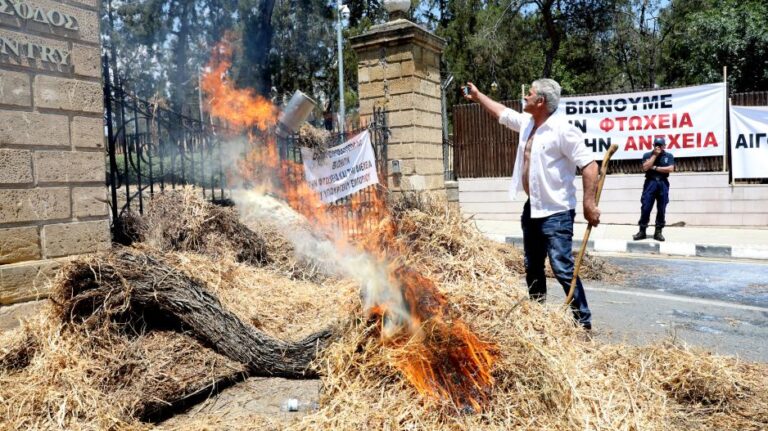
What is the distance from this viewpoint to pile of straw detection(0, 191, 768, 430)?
9.42 feet

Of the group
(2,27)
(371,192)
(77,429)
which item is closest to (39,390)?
(77,429)

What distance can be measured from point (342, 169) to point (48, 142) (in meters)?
4.08

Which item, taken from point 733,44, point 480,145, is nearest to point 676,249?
point 480,145

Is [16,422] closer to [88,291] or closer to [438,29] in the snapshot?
[88,291]

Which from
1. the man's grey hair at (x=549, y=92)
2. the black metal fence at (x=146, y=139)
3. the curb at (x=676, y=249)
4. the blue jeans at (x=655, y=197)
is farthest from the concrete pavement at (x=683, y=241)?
the black metal fence at (x=146, y=139)

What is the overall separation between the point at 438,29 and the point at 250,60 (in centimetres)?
1091

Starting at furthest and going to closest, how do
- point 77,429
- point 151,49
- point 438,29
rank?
1. point 438,29
2. point 151,49
3. point 77,429

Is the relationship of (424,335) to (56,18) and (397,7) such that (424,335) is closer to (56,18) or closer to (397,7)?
(56,18)

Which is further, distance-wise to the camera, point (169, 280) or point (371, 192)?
point (371, 192)

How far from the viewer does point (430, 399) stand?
9.39 ft

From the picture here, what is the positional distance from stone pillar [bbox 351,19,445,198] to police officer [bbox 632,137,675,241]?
4342 millimetres

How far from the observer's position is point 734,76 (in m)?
20.9

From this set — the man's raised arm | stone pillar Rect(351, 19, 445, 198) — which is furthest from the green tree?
the man's raised arm

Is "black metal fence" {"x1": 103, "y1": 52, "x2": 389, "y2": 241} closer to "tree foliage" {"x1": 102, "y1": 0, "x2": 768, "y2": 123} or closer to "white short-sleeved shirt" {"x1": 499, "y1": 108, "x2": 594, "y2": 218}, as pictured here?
"white short-sleeved shirt" {"x1": 499, "y1": 108, "x2": 594, "y2": 218}
